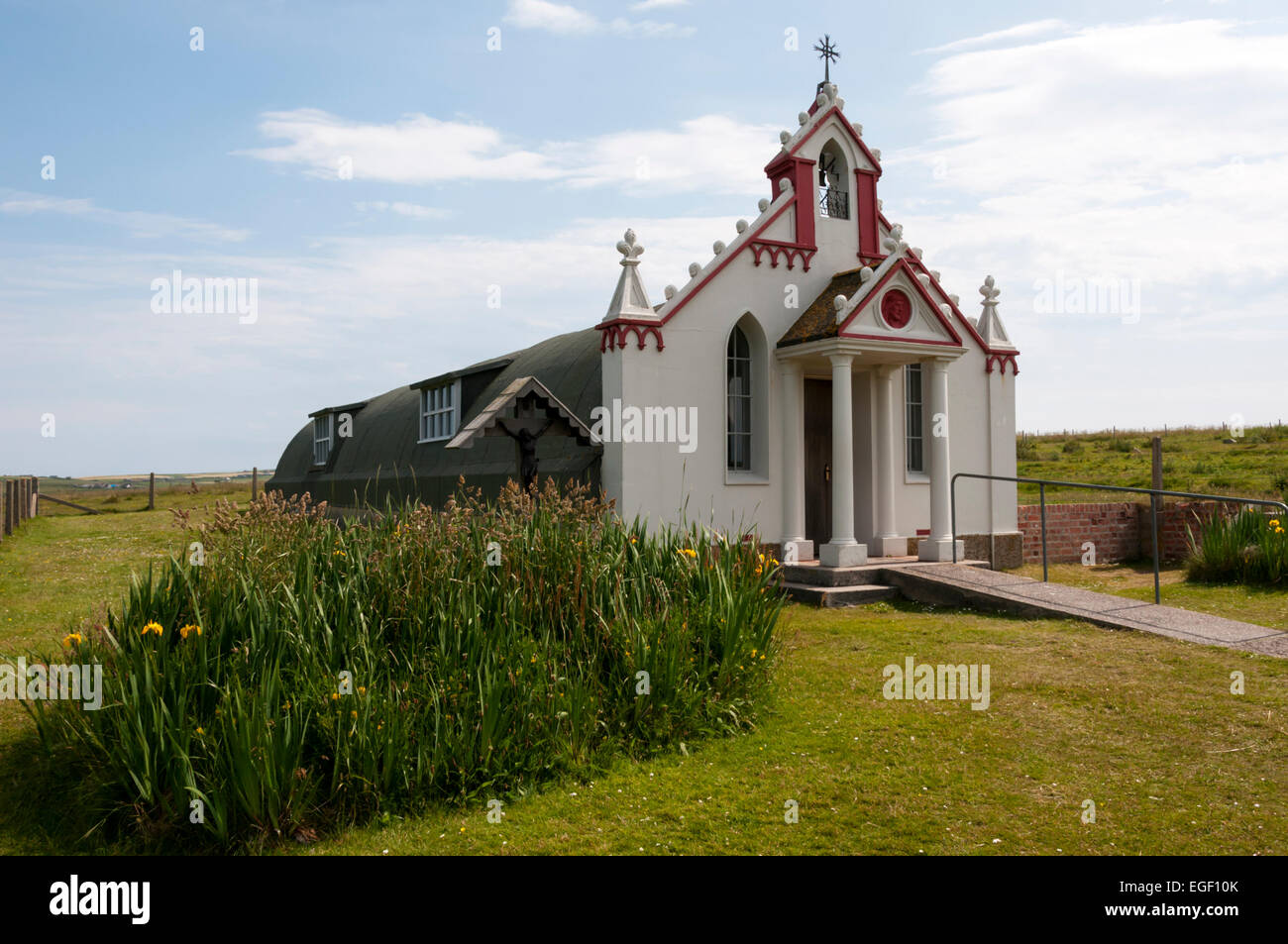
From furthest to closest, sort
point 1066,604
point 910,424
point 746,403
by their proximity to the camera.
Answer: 1. point 910,424
2. point 746,403
3. point 1066,604

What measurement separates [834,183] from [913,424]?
13.9 ft

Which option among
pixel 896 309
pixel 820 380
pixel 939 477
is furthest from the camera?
pixel 820 380

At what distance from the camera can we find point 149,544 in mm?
22000

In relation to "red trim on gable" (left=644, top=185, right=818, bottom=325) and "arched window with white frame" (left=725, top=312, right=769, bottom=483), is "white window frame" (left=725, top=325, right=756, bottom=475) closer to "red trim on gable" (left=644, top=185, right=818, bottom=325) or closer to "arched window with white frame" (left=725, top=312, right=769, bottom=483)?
"arched window with white frame" (left=725, top=312, right=769, bottom=483)

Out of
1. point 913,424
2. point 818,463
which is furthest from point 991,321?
point 818,463

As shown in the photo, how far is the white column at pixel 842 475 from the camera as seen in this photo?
13516 mm

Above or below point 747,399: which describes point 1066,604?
below

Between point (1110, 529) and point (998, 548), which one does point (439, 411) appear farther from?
point (1110, 529)

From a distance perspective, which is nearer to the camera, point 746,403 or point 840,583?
point 840,583

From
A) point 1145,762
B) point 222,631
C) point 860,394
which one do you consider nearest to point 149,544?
point 860,394

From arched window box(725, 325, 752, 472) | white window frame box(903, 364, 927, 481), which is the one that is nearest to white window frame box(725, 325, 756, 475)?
arched window box(725, 325, 752, 472)

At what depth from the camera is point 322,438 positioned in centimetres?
2597

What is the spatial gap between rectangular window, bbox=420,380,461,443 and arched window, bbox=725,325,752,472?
6.19 meters

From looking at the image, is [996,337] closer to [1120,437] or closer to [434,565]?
[434,565]
